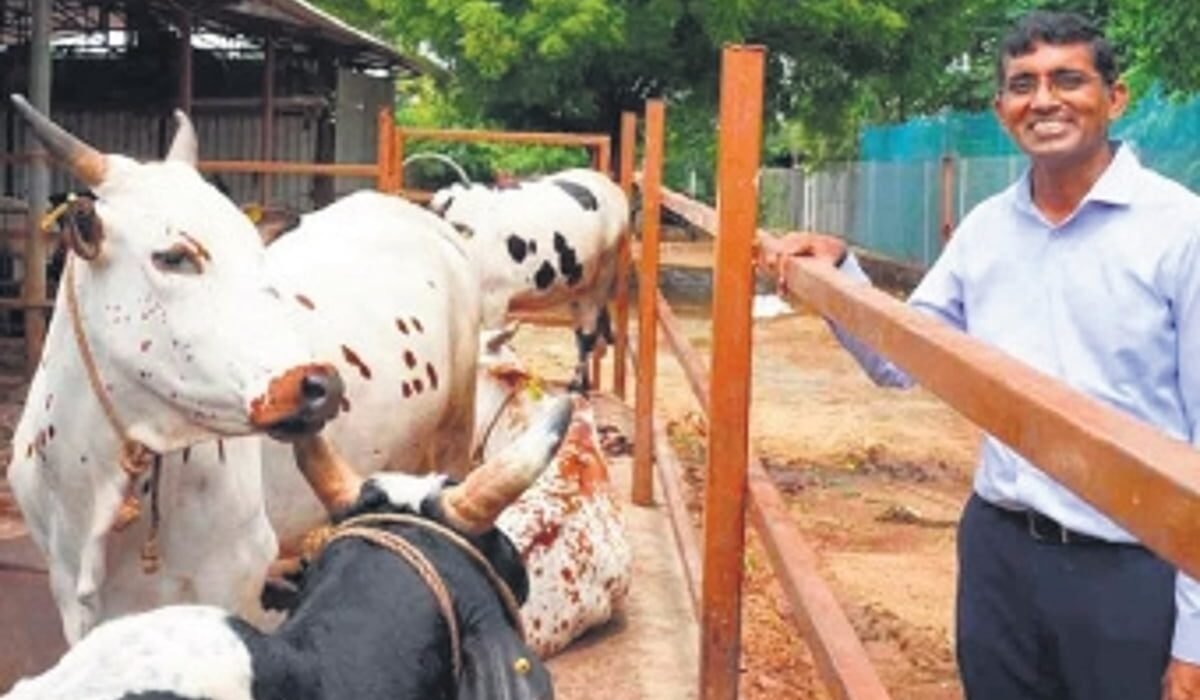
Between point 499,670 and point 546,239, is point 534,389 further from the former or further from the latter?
point 499,670


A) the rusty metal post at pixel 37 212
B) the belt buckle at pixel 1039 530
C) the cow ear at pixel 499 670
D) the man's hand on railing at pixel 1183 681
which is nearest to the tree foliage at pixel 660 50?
the rusty metal post at pixel 37 212

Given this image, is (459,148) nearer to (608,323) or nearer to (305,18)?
(305,18)

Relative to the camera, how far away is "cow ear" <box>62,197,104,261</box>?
3615mm

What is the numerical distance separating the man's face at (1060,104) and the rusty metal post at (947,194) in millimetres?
17332

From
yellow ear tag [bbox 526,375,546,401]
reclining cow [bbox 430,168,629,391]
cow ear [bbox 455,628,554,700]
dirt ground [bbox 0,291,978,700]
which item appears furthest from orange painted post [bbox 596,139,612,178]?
cow ear [bbox 455,628,554,700]

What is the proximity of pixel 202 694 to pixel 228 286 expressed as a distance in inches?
74.4

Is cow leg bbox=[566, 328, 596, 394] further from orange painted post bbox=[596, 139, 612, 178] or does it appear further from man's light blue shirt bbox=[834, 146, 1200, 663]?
man's light blue shirt bbox=[834, 146, 1200, 663]

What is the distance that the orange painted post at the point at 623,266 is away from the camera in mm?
10891

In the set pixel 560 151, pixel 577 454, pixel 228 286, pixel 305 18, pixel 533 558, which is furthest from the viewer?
pixel 560 151

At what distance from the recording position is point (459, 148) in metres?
31.1

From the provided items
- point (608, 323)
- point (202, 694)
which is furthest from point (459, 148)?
point (202, 694)

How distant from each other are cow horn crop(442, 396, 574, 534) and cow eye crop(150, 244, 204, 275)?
141cm

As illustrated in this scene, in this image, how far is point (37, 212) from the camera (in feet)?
34.1

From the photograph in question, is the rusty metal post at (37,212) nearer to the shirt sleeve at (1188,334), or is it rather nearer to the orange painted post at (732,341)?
the orange painted post at (732,341)
